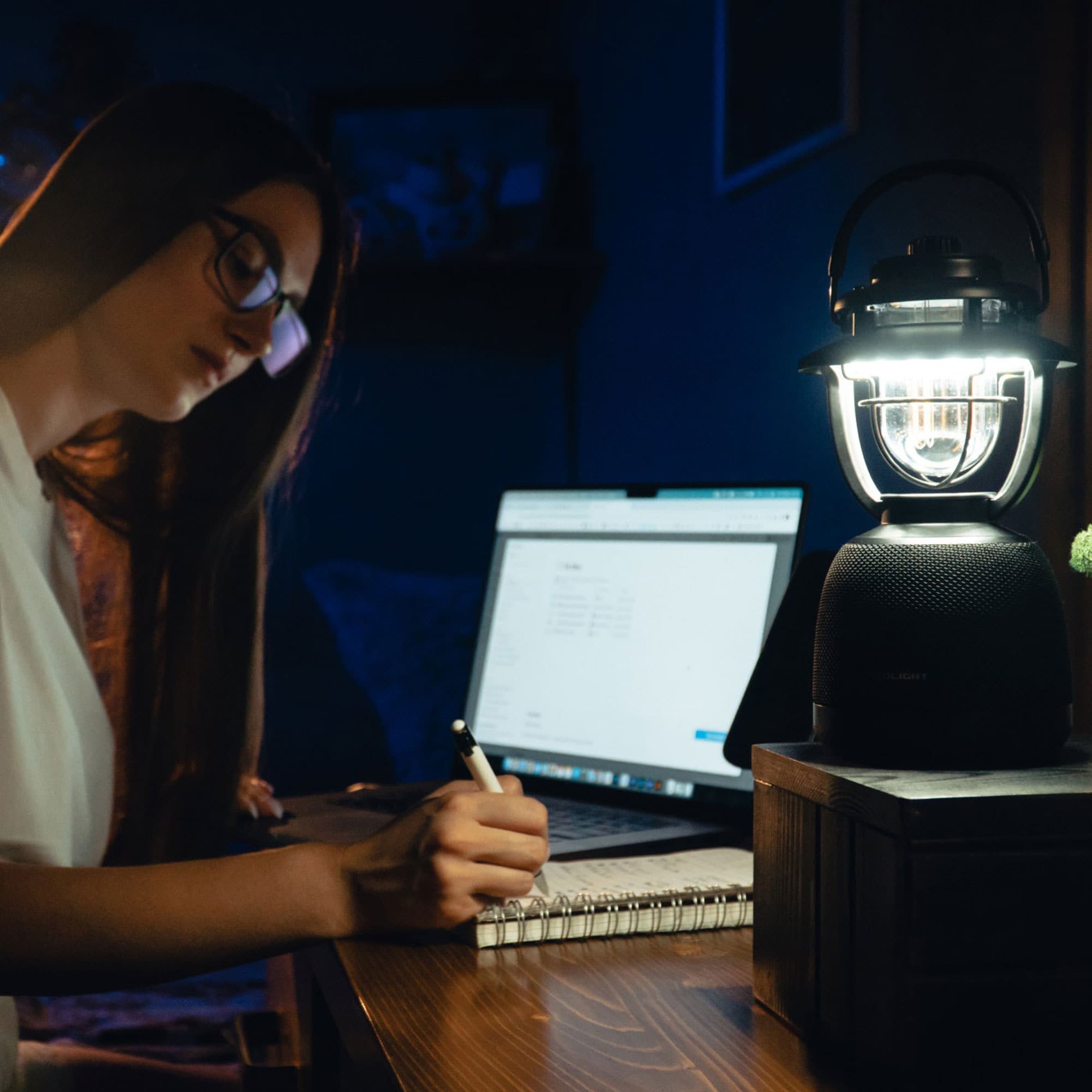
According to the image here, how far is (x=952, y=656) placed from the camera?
60 centimetres

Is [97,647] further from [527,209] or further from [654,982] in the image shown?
[654,982]

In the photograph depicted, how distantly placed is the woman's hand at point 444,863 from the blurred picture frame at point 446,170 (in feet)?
4.15

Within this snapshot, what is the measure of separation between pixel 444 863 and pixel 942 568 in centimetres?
38

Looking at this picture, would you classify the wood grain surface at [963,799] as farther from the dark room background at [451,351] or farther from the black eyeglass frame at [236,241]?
the black eyeglass frame at [236,241]

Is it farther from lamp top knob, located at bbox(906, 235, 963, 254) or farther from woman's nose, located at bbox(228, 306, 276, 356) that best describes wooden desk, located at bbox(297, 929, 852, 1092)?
woman's nose, located at bbox(228, 306, 276, 356)

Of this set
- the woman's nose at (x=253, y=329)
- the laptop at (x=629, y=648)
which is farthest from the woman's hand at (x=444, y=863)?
the woman's nose at (x=253, y=329)

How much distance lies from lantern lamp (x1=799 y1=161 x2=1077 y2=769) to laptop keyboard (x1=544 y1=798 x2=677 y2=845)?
0.44 m

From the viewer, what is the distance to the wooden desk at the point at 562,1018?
1.83 feet

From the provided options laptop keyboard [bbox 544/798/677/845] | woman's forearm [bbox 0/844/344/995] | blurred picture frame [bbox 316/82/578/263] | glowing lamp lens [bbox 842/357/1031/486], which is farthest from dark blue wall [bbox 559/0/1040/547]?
woman's forearm [bbox 0/844/344/995]

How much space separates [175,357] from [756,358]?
864 millimetres

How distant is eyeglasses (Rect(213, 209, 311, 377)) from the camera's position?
5.27 feet

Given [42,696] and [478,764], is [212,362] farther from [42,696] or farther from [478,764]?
[478,764]

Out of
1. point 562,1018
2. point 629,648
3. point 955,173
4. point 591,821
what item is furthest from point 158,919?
point 955,173

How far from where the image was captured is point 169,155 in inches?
61.4
